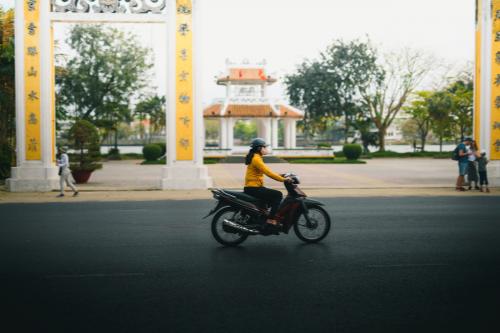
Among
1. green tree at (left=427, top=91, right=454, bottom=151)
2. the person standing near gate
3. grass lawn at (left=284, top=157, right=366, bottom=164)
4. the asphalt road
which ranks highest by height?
green tree at (left=427, top=91, right=454, bottom=151)

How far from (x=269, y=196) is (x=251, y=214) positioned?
0.36m

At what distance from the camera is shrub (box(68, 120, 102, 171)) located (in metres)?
20.0

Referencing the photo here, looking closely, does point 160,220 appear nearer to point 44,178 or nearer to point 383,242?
point 383,242

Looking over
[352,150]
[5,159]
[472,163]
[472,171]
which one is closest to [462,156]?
[472,163]

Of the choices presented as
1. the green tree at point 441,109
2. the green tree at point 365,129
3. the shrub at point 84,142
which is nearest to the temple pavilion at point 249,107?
the green tree at point 365,129

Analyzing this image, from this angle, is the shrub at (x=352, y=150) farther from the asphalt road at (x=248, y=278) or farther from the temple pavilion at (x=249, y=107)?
the asphalt road at (x=248, y=278)

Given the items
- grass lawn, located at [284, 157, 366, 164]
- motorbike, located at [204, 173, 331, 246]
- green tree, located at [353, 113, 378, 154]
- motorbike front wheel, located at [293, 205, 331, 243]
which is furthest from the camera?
green tree, located at [353, 113, 378, 154]

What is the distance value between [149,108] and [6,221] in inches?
1750

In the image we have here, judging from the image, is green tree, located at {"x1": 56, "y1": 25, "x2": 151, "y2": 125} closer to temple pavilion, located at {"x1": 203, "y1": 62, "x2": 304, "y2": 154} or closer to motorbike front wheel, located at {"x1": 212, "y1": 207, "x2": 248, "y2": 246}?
temple pavilion, located at {"x1": 203, "y1": 62, "x2": 304, "y2": 154}

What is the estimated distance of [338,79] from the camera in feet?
163

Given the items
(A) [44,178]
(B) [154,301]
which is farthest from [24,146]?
(B) [154,301]

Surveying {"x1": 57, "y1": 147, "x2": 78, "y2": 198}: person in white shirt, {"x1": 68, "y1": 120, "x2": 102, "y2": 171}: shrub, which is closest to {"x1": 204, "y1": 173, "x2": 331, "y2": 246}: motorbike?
{"x1": 57, "y1": 147, "x2": 78, "y2": 198}: person in white shirt

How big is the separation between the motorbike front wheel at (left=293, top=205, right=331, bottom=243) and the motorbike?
0.10 feet

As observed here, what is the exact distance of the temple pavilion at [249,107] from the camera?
42188mm
